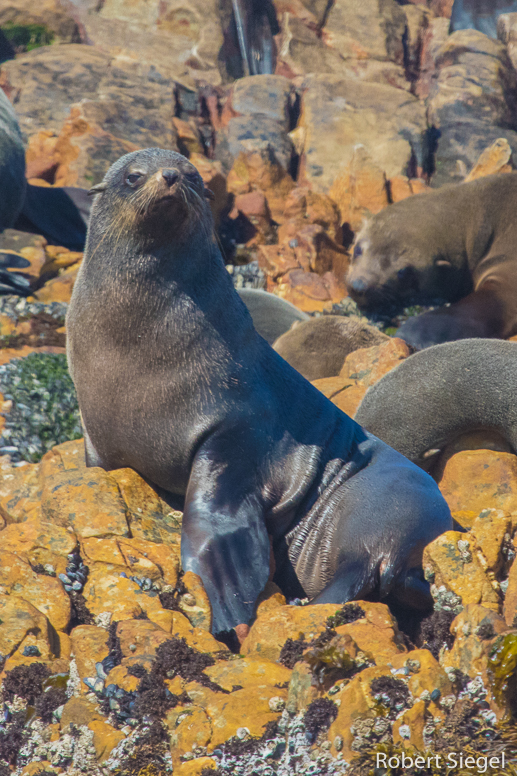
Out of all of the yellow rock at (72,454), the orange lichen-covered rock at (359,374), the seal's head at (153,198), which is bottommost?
the orange lichen-covered rock at (359,374)

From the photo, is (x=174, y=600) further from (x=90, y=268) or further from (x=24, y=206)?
(x=24, y=206)

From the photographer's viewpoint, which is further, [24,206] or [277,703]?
[24,206]

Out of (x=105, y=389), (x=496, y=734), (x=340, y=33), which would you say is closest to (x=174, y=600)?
(x=105, y=389)

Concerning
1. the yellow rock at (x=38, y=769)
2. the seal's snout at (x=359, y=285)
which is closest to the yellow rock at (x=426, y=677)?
the yellow rock at (x=38, y=769)

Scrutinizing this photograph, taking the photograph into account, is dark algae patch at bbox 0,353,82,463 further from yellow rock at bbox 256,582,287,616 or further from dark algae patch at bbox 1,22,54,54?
A: dark algae patch at bbox 1,22,54,54

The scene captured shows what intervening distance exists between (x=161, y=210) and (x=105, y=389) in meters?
1.10

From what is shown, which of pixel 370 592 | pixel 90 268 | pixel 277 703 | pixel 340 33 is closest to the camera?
pixel 277 703

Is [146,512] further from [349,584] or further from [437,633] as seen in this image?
[437,633]

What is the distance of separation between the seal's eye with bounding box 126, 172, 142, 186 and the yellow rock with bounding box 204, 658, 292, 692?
2731 millimetres

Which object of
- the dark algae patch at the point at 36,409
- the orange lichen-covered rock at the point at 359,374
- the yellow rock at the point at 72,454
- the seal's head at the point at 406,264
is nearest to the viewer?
the yellow rock at the point at 72,454

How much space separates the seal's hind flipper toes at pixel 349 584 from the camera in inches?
156

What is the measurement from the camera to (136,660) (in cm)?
294

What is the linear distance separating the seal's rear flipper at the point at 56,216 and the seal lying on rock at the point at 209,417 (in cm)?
802

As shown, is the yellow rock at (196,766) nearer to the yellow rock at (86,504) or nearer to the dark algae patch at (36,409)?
the yellow rock at (86,504)
